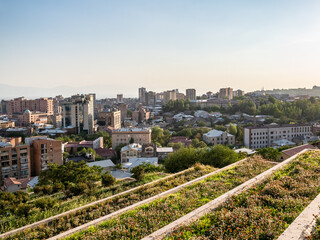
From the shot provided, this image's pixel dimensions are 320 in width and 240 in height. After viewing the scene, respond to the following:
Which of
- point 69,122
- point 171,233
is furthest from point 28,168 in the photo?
point 69,122

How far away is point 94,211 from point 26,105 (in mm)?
70245

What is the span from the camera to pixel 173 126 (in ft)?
128

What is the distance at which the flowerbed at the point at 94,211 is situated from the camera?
442cm

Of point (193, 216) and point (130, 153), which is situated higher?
point (193, 216)

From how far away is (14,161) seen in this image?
15.7 meters

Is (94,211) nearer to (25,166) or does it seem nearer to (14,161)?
(14,161)

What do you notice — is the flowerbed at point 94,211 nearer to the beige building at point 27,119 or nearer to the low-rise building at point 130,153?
the low-rise building at point 130,153

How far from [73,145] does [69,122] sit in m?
14.1

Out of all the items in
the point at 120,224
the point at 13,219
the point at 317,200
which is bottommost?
the point at 13,219

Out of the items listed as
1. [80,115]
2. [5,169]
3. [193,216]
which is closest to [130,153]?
[5,169]

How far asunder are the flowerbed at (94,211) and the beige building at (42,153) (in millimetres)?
12487

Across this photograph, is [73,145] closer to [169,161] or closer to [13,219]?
[169,161]

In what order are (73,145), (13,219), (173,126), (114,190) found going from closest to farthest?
(13,219) → (114,190) → (73,145) → (173,126)

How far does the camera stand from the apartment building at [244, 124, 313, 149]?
2633 cm
